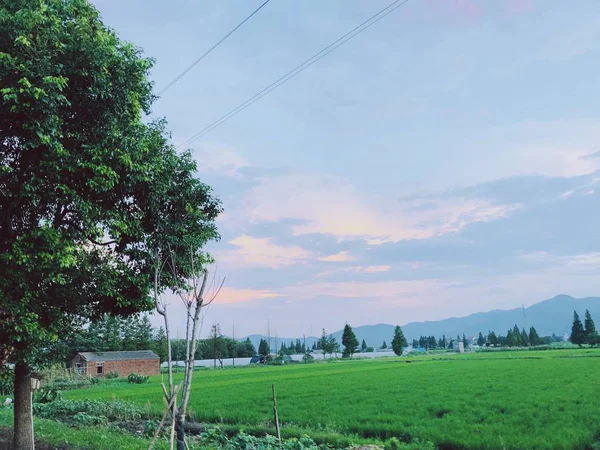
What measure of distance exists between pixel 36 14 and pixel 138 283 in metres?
5.04

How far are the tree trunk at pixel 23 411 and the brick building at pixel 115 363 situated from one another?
4562 centimetres

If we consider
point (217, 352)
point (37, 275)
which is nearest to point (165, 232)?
point (37, 275)

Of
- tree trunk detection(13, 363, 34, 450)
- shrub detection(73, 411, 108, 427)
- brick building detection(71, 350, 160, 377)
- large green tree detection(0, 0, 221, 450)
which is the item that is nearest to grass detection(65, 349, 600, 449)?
shrub detection(73, 411, 108, 427)

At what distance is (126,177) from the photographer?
8.43m

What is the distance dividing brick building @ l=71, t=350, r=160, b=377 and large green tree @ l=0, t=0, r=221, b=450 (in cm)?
4749

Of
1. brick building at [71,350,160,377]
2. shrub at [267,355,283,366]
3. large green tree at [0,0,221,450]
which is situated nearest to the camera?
large green tree at [0,0,221,450]

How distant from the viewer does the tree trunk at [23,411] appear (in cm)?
930

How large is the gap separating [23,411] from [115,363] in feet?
161

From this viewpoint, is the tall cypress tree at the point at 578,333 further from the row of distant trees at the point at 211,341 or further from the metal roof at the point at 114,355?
the metal roof at the point at 114,355

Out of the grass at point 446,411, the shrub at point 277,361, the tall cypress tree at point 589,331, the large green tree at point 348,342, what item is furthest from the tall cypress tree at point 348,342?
the grass at point 446,411

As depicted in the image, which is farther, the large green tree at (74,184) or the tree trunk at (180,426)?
the large green tree at (74,184)

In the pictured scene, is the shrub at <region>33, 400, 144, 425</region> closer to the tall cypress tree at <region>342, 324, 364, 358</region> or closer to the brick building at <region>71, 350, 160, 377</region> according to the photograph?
the brick building at <region>71, 350, 160, 377</region>

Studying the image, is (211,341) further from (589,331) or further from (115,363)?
(589,331)

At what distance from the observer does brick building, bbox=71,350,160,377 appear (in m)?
52.0
